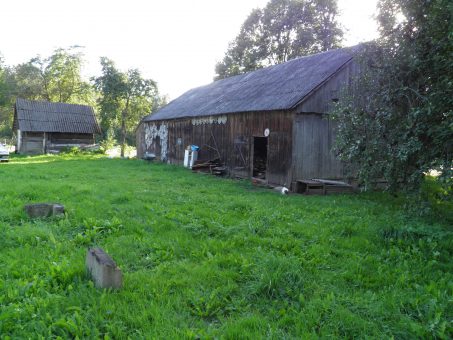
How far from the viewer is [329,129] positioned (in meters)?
12.5

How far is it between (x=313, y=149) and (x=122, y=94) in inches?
857

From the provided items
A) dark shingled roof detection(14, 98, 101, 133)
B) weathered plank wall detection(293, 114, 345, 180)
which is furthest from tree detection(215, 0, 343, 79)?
weathered plank wall detection(293, 114, 345, 180)

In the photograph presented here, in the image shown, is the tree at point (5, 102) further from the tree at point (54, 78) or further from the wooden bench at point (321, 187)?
the wooden bench at point (321, 187)

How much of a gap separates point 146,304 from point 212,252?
5.62ft

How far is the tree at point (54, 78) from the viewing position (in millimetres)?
39906

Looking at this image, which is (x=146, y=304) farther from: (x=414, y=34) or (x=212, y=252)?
(x=414, y=34)

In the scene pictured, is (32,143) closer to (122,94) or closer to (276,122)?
(122,94)

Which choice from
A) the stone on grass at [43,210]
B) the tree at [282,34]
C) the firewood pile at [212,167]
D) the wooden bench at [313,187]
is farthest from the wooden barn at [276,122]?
the tree at [282,34]

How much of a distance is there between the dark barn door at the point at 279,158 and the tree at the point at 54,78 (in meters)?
35.8

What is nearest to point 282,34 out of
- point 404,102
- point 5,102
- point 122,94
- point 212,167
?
point 122,94

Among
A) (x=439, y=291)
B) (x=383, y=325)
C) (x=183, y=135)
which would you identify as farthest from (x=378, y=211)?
(x=183, y=135)

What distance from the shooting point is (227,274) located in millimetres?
4301

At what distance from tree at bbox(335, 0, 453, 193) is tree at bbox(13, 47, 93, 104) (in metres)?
41.1

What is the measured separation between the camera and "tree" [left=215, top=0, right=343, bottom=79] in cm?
2919
